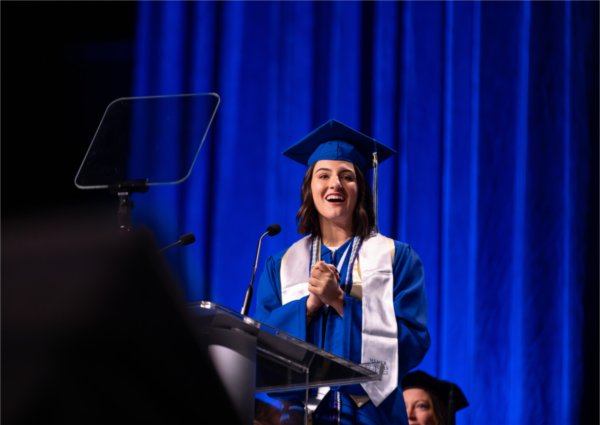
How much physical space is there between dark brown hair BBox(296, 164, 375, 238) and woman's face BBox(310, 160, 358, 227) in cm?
3

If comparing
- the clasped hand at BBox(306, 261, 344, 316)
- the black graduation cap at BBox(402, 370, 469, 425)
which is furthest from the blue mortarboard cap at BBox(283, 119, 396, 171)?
the black graduation cap at BBox(402, 370, 469, 425)

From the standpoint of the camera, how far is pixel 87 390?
1.48 ft

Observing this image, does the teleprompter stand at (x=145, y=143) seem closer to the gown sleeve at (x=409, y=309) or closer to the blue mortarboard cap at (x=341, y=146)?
the blue mortarboard cap at (x=341, y=146)

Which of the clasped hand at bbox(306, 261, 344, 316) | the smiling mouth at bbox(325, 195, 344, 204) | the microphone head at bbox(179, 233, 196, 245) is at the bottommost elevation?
the clasped hand at bbox(306, 261, 344, 316)

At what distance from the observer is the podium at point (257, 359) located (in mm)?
1875

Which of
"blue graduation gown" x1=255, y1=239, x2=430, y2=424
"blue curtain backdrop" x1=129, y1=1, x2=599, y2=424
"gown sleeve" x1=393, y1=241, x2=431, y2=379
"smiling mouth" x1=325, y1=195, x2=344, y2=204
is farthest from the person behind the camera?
"blue curtain backdrop" x1=129, y1=1, x2=599, y2=424

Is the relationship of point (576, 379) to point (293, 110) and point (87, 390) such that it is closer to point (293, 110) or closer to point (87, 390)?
point (293, 110)

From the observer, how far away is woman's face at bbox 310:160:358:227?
3.40 meters

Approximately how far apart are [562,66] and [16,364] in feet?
13.9

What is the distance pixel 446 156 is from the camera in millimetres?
4316

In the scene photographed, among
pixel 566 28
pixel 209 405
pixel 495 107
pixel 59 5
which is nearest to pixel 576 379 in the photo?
pixel 495 107

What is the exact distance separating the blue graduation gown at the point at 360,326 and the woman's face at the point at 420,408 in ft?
2.53

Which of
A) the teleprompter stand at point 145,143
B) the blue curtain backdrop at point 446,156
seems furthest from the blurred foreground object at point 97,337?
the blue curtain backdrop at point 446,156

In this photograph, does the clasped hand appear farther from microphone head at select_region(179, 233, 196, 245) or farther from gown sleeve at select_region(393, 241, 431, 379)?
microphone head at select_region(179, 233, 196, 245)
